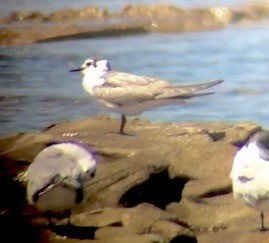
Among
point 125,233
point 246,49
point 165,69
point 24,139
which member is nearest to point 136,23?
point 165,69

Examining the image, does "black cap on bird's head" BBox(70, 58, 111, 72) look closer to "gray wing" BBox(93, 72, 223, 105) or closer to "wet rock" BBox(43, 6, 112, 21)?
"gray wing" BBox(93, 72, 223, 105)

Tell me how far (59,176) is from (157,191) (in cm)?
39

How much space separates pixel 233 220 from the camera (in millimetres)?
2838

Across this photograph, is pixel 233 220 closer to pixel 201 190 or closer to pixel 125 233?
pixel 201 190

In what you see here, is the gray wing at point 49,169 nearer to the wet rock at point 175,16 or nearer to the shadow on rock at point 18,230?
the shadow on rock at point 18,230

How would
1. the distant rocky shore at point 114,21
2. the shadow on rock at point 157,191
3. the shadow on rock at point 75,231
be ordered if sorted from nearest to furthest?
1. the shadow on rock at point 75,231
2. the shadow on rock at point 157,191
3. the distant rocky shore at point 114,21

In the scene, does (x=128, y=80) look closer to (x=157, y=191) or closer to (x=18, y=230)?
(x=157, y=191)

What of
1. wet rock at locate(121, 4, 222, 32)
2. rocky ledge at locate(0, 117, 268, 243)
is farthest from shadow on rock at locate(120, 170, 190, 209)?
wet rock at locate(121, 4, 222, 32)

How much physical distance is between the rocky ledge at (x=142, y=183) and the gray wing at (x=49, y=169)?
0.31 feet

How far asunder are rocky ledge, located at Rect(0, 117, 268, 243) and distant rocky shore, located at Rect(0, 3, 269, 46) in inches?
14.7

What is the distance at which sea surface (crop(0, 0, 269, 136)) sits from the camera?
9.70 feet

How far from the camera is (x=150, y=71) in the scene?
303 centimetres

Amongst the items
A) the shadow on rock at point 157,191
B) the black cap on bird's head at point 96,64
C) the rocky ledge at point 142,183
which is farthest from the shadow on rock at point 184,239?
the black cap on bird's head at point 96,64

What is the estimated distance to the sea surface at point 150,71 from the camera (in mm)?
2955
